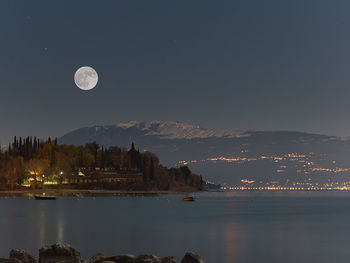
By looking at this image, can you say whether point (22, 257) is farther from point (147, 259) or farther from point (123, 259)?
point (147, 259)

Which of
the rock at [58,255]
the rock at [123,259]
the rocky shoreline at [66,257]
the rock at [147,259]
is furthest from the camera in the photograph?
the rock at [123,259]

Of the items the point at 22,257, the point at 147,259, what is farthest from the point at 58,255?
the point at 147,259

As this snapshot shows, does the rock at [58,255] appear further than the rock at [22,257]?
No

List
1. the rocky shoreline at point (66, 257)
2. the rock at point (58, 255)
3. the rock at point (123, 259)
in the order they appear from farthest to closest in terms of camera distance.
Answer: the rock at point (123, 259) < the rock at point (58, 255) < the rocky shoreline at point (66, 257)

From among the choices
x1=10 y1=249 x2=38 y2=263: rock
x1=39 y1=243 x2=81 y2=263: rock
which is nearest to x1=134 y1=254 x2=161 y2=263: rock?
x1=39 y1=243 x2=81 y2=263: rock

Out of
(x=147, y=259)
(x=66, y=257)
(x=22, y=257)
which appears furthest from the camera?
(x=22, y=257)


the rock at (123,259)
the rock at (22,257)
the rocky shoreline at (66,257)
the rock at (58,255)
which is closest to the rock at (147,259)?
the rocky shoreline at (66,257)

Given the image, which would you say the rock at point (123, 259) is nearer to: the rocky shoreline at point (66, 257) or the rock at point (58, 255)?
the rocky shoreline at point (66, 257)

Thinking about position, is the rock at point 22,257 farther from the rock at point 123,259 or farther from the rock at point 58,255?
the rock at point 123,259

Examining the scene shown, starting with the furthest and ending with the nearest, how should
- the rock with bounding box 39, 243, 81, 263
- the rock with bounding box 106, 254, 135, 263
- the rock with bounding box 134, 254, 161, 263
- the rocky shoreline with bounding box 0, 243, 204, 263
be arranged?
1. the rock with bounding box 106, 254, 135, 263
2. the rock with bounding box 39, 243, 81, 263
3. the rocky shoreline with bounding box 0, 243, 204, 263
4. the rock with bounding box 134, 254, 161, 263

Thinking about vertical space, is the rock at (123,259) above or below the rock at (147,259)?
below

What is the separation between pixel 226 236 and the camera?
65188 millimetres

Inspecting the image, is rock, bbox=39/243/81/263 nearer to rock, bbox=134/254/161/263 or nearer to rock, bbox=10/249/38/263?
rock, bbox=10/249/38/263

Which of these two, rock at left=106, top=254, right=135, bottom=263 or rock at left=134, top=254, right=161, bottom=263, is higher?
rock at left=134, top=254, right=161, bottom=263
